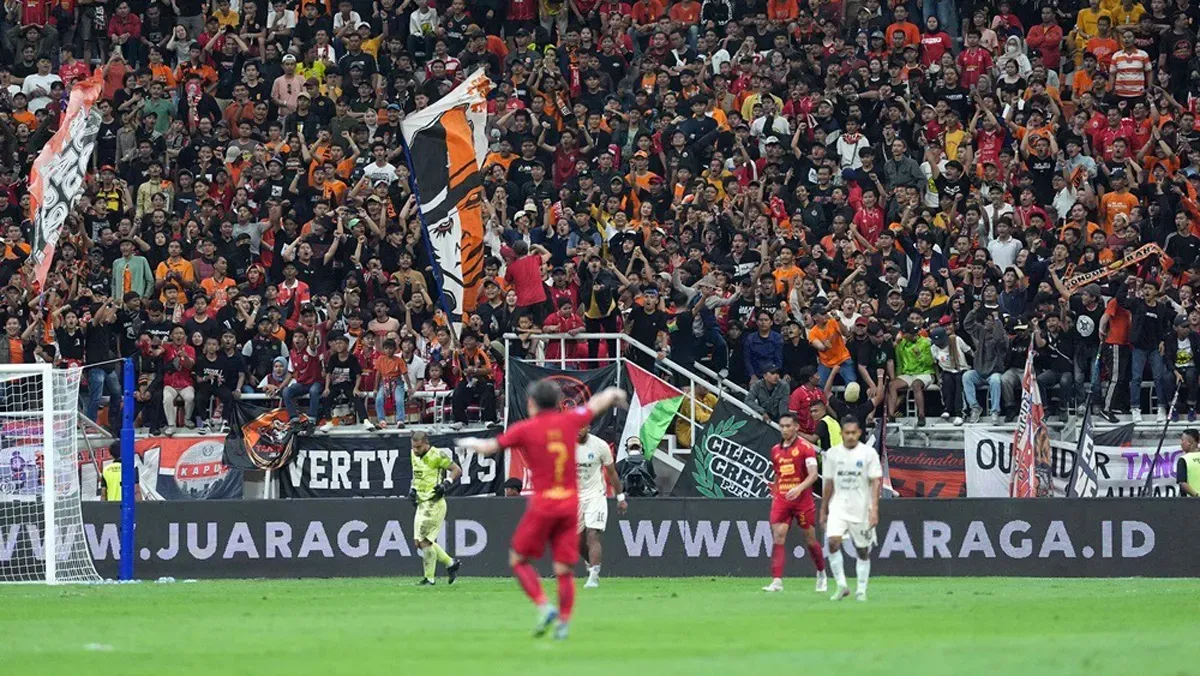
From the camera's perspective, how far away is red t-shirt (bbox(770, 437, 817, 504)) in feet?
72.8

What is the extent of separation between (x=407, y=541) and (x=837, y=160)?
980 centimetres

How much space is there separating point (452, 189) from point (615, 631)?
44.4 feet

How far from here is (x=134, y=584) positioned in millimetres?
25188

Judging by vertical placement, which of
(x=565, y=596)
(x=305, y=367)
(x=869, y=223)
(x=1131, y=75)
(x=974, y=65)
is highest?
(x=974, y=65)

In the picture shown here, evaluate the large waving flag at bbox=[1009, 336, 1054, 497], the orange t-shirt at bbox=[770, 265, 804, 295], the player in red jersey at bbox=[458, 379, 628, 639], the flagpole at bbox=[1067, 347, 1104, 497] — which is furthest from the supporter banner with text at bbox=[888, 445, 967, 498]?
the player in red jersey at bbox=[458, 379, 628, 639]

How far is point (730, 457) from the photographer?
2828cm

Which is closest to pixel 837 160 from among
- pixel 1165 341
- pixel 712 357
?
pixel 712 357

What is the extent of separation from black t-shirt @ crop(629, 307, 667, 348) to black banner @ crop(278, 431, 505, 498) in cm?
277

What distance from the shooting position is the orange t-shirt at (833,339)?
1117 inches

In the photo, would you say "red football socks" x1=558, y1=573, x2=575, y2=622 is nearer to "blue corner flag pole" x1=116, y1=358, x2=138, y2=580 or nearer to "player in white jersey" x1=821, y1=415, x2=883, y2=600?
"player in white jersey" x1=821, y1=415, x2=883, y2=600

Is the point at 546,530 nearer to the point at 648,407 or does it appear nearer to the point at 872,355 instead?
the point at 648,407

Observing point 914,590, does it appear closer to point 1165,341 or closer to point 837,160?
point 1165,341

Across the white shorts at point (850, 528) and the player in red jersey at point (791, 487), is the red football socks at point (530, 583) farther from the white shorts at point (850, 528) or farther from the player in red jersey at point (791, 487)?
the player in red jersey at point (791, 487)

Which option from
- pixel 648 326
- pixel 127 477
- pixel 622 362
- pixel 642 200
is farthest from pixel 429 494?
pixel 642 200
